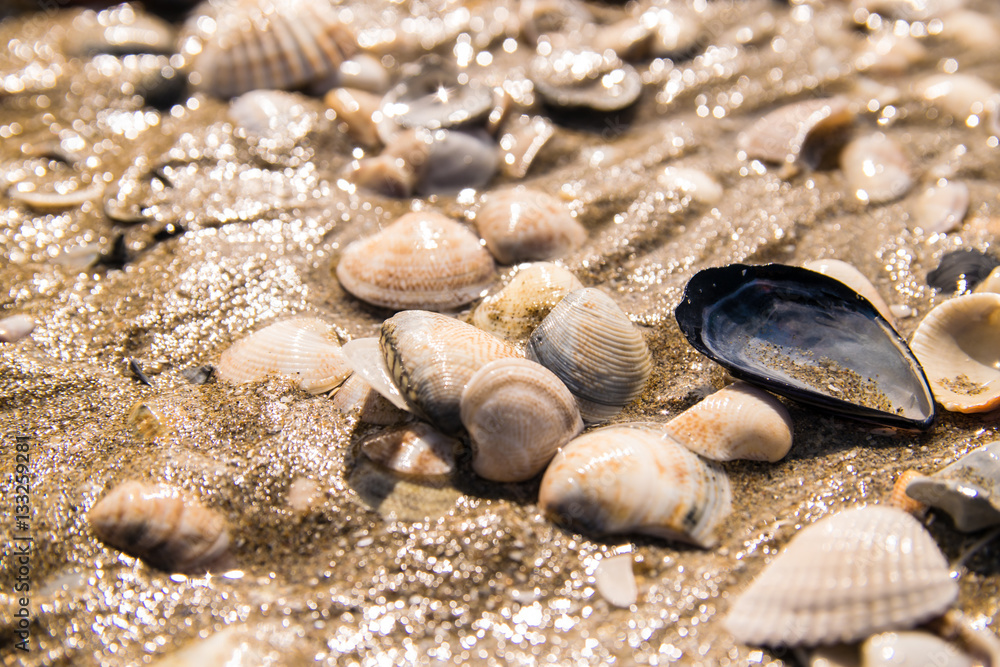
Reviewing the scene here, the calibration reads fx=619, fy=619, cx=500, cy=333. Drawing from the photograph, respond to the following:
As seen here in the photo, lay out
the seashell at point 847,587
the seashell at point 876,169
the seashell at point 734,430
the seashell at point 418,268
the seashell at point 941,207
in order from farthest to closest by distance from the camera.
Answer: the seashell at point 876,169, the seashell at point 941,207, the seashell at point 418,268, the seashell at point 734,430, the seashell at point 847,587

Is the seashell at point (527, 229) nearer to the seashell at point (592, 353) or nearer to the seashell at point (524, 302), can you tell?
the seashell at point (524, 302)

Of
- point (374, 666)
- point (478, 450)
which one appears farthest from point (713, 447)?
point (374, 666)

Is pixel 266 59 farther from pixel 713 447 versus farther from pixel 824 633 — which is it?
pixel 824 633

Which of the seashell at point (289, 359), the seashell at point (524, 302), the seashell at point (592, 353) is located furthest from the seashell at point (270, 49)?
the seashell at point (592, 353)

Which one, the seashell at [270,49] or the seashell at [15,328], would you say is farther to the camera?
the seashell at [270,49]

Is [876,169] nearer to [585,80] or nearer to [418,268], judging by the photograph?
[585,80]

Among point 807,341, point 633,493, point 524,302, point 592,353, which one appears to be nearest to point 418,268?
point 524,302

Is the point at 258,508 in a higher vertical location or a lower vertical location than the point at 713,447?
lower
